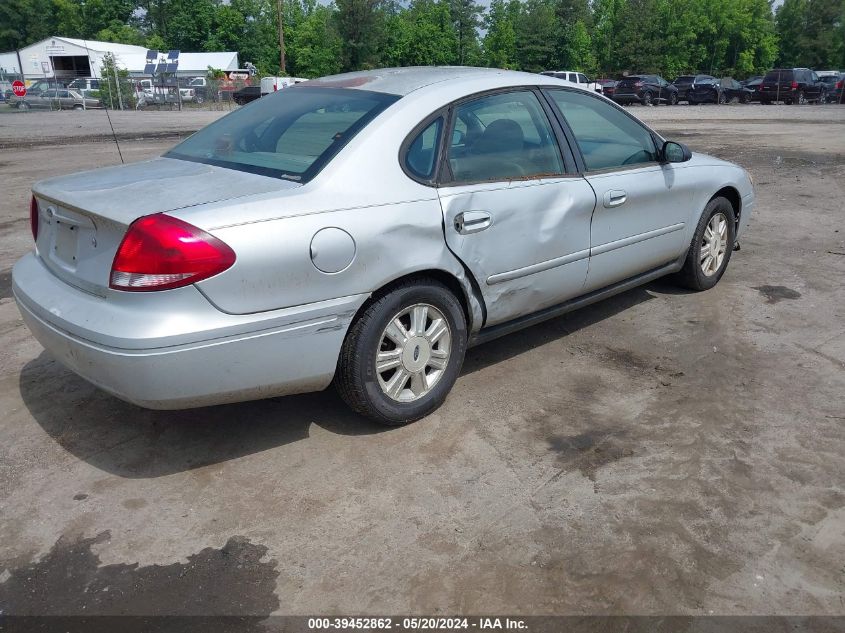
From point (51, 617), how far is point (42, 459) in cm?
114

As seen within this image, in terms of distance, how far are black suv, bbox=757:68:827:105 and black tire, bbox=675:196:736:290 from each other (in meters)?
Result: 39.6

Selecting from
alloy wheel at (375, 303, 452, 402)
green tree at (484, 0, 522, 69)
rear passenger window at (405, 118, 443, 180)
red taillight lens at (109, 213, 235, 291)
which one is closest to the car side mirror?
rear passenger window at (405, 118, 443, 180)

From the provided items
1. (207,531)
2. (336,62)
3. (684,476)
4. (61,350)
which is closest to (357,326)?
(207,531)

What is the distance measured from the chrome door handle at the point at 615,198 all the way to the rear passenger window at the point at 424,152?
1.23 metres

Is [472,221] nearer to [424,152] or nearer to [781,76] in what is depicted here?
[424,152]

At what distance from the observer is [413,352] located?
3564mm

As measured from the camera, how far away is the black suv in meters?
39.4

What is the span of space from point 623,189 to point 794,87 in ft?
136

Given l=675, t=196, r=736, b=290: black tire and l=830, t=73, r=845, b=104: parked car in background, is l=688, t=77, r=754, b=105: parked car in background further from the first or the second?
l=675, t=196, r=736, b=290: black tire

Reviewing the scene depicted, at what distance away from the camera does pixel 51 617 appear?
A: 8.03 feet

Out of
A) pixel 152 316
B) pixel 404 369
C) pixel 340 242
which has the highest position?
pixel 340 242

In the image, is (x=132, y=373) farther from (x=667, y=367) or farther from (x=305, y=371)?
(x=667, y=367)

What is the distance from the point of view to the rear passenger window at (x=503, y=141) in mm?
3738

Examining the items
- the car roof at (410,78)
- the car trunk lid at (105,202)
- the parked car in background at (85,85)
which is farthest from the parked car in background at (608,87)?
the car trunk lid at (105,202)
